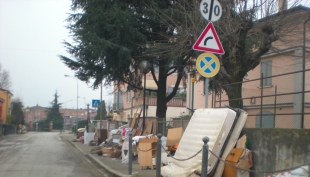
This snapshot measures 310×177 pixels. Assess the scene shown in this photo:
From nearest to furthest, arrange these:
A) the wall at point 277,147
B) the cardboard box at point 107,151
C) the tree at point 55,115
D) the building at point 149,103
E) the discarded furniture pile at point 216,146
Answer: the wall at point 277,147
the discarded furniture pile at point 216,146
the cardboard box at point 107,151
the building at point 149,103
the tree at point 55,115

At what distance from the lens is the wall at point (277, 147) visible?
7.23 m

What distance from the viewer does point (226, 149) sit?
852 centimetres

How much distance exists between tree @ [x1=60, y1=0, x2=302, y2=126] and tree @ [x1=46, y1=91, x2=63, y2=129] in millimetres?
86695

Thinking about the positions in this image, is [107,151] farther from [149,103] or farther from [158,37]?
[149,103]

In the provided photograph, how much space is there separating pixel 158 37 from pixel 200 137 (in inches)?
382

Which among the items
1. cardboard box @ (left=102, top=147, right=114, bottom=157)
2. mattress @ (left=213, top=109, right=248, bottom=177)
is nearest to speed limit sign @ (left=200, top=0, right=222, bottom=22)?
mattress @ (left=213, top=109, right=248, bottom=177)

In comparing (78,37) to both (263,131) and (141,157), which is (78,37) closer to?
(141,157)

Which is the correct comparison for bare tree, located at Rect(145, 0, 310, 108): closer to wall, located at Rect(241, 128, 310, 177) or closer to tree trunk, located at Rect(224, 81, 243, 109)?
tree trunk, located at Rect(224, 81, 243, 109)

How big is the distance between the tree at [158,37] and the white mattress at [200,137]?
3.21 meters

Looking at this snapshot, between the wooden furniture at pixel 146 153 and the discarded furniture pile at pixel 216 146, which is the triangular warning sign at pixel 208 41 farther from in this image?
the wooden furniture at pixel 146 153

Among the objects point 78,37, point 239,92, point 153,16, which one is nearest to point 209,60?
point 239,92

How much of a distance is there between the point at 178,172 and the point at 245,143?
1.67m

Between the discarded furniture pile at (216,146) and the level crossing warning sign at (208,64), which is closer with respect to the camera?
the discarded furniture pile at (216,146)

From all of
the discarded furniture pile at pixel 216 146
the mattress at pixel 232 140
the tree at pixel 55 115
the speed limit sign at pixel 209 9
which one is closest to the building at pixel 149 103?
the discarded furniture pile at pixel 216 146
